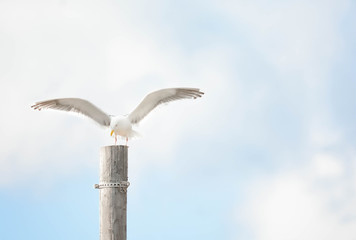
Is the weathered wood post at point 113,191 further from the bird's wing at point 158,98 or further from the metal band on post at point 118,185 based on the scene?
the bird's wing at point 158,98

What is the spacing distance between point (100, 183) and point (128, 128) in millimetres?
2529

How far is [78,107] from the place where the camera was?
8938 mm

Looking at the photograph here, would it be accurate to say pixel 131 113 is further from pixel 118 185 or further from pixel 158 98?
pixel 118 185

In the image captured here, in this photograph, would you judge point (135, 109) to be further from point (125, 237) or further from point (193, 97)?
point (125, 237)

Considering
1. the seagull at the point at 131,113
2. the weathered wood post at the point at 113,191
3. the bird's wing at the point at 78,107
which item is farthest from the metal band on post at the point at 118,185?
the bird's wing at the point at 78,107

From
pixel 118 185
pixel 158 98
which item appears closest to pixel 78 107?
pixel 158 98

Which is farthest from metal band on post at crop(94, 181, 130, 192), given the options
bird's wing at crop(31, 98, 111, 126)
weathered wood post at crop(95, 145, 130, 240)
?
bird's wing at crop(31, 98, 111, 126)

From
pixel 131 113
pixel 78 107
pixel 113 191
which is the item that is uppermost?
pixel 78 107

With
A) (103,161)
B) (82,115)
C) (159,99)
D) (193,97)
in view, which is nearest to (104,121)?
(82,115)

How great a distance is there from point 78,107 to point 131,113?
3.14ft

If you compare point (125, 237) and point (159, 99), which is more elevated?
point (159, 99)

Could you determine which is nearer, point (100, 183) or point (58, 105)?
point (100, 183)

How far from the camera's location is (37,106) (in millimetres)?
8758

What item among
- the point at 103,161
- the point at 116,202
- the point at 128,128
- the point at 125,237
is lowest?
the point at 125,237
